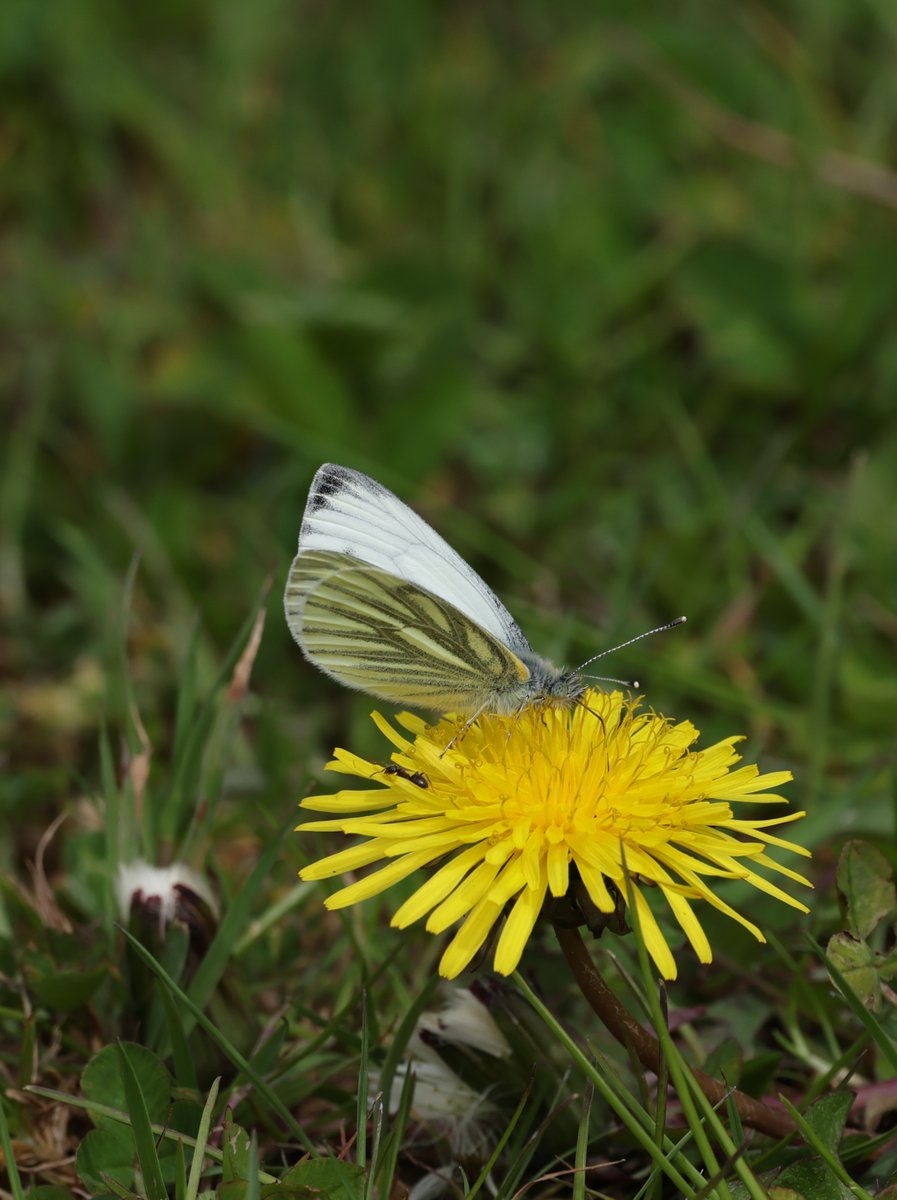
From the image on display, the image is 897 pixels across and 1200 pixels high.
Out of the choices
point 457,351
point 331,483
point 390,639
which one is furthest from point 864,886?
point 457,351

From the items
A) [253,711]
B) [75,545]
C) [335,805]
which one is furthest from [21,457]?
[335,805]

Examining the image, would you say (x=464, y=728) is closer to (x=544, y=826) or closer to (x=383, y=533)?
(x=544, y=826)

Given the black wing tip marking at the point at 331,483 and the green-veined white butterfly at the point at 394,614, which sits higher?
the black wing tip marking at the point at 331,483

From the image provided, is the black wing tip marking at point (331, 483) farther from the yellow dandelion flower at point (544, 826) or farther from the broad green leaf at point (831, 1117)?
the broad green leaf at point (831, 1117)

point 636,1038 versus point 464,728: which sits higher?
point 464,728

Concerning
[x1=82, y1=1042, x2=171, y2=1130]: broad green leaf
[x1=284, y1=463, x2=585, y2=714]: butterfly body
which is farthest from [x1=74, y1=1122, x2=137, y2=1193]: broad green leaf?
[x1=284, y1=463, x2=585, y2=714]: butterfly body

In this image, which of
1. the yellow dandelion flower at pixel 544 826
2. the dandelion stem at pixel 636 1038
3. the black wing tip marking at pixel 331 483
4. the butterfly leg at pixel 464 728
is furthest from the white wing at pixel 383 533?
the dandelion stem at pixel 636 1038
